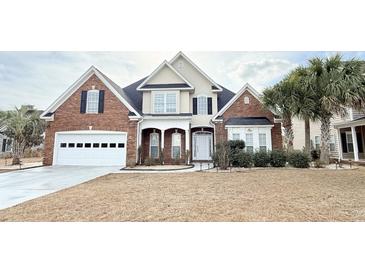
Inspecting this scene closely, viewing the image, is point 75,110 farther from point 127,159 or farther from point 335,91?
point 335,91

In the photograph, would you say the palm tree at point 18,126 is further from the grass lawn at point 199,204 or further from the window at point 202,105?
the window at point 202,105

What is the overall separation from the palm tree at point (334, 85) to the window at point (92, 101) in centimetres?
1461

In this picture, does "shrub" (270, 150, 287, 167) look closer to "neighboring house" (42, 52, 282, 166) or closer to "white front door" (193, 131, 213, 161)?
"neighboring house" (42, 52, 282, 166)

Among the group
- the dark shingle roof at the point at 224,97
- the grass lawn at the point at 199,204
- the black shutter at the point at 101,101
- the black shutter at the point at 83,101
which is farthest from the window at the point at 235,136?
the black shutter at the point at 83,101

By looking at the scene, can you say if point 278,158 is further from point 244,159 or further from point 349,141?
point 349,141

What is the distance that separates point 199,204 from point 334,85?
12.2 meters

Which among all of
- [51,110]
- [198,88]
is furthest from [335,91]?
[51,110]

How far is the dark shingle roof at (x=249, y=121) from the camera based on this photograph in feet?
48.4

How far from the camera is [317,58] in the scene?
12.6m

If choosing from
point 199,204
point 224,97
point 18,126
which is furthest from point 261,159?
point 18,126

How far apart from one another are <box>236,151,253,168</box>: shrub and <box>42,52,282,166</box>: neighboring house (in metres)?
2.36

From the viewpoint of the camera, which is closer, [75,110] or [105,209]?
[105,209]

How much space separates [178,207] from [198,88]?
14.0m

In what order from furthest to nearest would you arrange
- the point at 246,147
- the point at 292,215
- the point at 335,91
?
the point at 246,147 → the point at 335,91 → the point at 292,215
